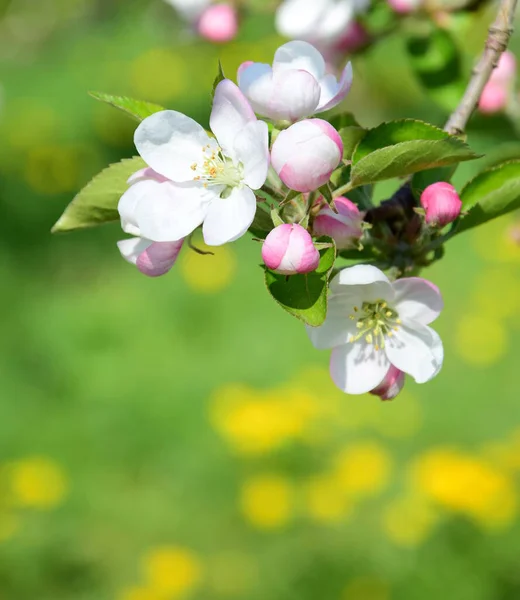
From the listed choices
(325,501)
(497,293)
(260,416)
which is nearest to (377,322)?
(325,501)

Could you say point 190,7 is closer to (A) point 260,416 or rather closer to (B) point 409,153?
(B) point 409,153

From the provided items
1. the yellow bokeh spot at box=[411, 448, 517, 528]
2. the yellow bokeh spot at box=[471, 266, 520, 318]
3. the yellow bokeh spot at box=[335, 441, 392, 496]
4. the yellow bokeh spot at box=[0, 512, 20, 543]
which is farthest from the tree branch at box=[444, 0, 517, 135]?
the yellow bokeh spot at box=[471, 266, 520, 318]

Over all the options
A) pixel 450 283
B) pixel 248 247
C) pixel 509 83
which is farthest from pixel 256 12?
pixel 248 247

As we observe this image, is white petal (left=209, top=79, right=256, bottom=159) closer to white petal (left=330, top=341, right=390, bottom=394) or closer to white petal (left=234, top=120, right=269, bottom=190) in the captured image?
white petal (left=234, top=120, right=269, bottom=190)

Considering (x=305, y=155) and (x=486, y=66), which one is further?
(x=486, y=66)

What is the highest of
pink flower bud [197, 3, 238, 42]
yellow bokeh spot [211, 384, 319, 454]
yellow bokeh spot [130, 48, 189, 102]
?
pink flower bud [197, 3, 238, 42]

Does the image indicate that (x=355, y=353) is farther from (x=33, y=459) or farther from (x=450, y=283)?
(x=450, y=283)

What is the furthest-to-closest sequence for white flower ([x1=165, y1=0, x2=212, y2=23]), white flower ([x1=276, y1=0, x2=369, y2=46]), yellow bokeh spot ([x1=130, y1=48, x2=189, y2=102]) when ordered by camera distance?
yellow bokeh spot ([x1=130, y1=48, x2=189, y2=102]), white flower ([x1=165, y1=0, x2=212, y2=23]), white flower ([x1=276, y1=0, x2=369, y2=46])
